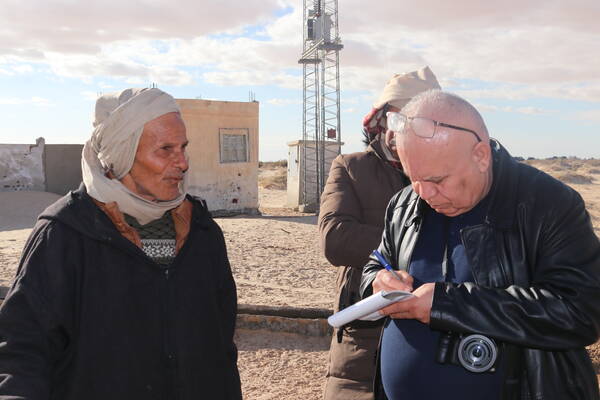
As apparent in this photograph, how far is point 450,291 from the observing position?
Answer: 6.03ft

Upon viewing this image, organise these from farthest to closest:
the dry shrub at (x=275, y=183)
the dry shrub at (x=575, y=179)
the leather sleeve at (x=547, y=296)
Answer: the dry shrub at (x=575, y=179) < the dry shrub at (x=275, y=183) < the leather sleeve at (x=547, y=296)

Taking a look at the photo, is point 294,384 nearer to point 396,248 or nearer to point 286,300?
point 286,300

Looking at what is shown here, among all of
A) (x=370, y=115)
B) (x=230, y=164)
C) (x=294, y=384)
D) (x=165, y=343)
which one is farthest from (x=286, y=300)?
(x=230, y=164)

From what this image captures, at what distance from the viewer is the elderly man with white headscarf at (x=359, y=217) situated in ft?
8.91

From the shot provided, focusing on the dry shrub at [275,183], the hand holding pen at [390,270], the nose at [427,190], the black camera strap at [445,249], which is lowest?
the dry shrub at [275,183]

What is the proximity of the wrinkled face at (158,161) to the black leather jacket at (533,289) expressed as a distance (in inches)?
43.1

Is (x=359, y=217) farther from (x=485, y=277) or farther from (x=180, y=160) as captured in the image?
(x=485, y=277)

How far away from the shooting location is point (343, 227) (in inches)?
111

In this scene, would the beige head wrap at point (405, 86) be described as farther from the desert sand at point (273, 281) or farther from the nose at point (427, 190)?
the desert sand at point (273, 281)

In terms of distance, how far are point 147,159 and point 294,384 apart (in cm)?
318

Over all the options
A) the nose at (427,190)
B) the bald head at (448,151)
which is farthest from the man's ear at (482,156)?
the nose at (427,190)

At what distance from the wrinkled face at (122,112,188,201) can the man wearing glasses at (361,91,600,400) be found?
2.78 feet

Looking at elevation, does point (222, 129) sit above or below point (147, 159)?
above

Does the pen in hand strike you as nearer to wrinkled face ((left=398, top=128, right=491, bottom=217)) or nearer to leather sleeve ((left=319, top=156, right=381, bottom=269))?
wrinkled face ((left=398, top=128, right=491, bottom=217))
